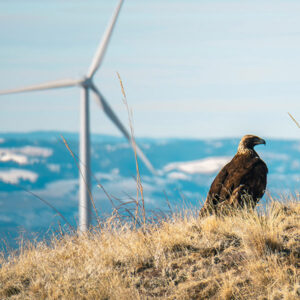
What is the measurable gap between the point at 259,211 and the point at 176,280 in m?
2.43

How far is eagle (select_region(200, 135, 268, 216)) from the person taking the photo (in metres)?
9.09

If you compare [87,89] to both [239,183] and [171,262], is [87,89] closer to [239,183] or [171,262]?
[239,183]

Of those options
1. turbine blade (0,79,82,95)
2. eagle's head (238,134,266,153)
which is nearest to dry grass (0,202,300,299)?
eagle's head (238,134,266,153)

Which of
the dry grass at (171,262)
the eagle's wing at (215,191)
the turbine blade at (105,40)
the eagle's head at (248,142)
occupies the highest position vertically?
the turbine blade at (105,40)

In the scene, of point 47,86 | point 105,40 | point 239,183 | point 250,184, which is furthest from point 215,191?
point 47,86

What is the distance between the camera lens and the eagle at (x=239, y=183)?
9086 millimetres

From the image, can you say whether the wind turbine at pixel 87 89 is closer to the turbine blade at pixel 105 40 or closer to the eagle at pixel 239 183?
the turbine blade at pixel 105 40

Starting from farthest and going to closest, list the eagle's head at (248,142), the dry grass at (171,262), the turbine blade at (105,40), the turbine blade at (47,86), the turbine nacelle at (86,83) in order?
the turbine blade at (47,86), the turbine nacelle at (86,83), the turbine blade at (105,40), the eagle's head at (248,142), the dry grass at (171,262)

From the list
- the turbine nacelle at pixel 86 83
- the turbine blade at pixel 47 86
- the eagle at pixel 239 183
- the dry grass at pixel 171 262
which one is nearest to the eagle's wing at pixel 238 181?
the eagle at pixel 239 183

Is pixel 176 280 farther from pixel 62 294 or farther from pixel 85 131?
pixel 85 131

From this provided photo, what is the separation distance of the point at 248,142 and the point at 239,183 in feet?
3.15

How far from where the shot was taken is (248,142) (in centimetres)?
963

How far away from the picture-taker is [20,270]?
8945 mm

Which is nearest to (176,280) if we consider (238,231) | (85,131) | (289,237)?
(238,231)
